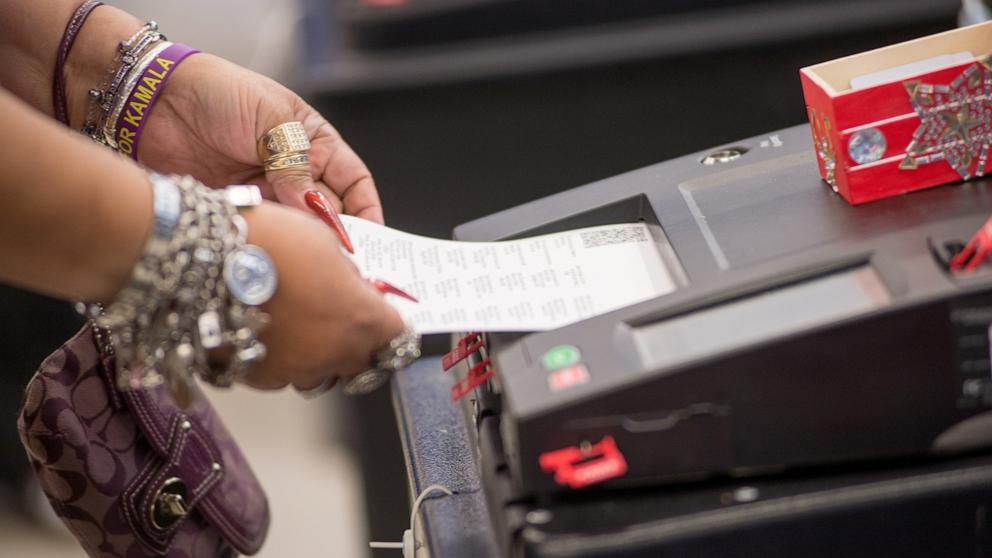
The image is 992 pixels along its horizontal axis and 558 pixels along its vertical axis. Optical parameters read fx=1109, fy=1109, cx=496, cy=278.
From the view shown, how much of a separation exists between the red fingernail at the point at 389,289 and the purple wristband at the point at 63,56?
0.36 m

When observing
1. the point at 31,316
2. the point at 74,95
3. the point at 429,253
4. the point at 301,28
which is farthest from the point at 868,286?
the point at 31,316

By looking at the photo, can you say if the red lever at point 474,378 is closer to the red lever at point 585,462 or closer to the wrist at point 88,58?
the red lever at point 585,462

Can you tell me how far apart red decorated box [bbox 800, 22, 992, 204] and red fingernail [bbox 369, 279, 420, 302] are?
296 mm

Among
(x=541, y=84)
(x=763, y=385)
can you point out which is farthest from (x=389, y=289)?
(x=541, y=84)

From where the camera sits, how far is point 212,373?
687mm

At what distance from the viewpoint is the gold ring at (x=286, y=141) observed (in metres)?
0.92

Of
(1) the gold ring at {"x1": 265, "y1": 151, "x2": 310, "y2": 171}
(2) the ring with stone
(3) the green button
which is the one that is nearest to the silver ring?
(2) the ring with stone

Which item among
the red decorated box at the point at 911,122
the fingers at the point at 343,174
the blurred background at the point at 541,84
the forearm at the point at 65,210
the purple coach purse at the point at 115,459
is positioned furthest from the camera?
the blurred background at the point at 541,84

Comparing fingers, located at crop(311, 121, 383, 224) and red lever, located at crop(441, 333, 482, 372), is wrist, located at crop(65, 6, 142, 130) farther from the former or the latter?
red lever, located at crop(441, 333, 482, 372)

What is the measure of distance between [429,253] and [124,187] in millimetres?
236

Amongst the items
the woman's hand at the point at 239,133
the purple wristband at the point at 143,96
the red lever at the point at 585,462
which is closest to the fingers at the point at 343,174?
the woman's hand at the point at 239,133

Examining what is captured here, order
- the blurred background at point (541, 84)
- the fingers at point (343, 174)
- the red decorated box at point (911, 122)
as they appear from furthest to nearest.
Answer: the blurred background at point (541, 84)
the fingers at point (343, 174)
the red decorated box at point (911, 122)

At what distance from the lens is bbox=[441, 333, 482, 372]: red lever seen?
0.77 metres

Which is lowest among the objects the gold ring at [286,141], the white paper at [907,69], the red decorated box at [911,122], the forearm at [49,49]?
the red decorated box at [911,122]
